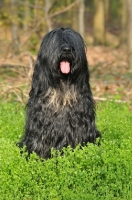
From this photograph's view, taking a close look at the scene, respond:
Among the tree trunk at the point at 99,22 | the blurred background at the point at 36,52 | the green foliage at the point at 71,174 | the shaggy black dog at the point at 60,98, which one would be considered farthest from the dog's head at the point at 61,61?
the tree trunk at the point at 99,22

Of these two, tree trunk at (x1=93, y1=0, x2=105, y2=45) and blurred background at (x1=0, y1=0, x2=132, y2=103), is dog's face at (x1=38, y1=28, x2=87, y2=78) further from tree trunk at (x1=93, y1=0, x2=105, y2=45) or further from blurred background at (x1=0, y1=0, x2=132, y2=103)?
tree trunk at (x1=93, y1=0, x2=105, y2=45)

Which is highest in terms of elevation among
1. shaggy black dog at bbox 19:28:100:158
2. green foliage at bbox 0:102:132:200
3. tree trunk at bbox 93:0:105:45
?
tree trunk at bbox 93:0:105:45

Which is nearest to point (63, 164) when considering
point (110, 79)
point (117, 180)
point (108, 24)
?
Result: point (117, 180)

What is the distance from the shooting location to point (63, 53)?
20.5 feet

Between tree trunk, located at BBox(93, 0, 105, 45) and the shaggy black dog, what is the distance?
2381 cm

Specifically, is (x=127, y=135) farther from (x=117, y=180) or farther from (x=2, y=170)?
(x=2, y=170)

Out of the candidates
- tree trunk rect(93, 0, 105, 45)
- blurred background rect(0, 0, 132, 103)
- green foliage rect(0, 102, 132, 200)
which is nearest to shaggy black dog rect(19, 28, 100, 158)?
green foliage rect(0, 102, 132, 200)

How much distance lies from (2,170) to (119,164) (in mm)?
1381

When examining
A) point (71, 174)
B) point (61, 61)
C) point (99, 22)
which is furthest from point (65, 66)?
point (99, 22)

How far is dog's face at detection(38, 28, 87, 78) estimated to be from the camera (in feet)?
20.5

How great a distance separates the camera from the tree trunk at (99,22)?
1178 inches

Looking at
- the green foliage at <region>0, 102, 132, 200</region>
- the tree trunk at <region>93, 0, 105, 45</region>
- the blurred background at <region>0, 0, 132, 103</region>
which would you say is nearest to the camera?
the green foliage at <region>0, 102, 132, 200</region>

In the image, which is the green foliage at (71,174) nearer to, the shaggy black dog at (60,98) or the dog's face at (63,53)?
the shaggy black dog at (60,98)

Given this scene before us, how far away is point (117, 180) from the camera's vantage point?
244 inches
